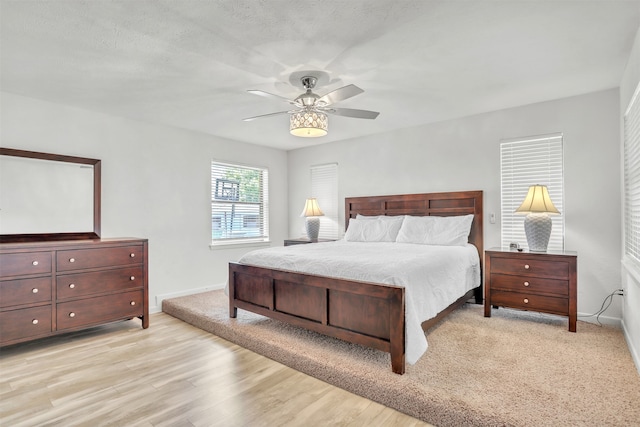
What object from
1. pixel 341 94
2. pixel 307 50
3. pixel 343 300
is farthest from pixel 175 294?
pixel 307 50

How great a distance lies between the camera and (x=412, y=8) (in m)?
1.99

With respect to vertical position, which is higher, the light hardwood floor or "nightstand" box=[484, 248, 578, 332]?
"nightstand" box=[484, 248, 578, 332]

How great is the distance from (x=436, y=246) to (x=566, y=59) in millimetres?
2094

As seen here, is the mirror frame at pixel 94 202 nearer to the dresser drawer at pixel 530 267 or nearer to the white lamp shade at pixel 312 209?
the white lamp shade at pixel 312 209

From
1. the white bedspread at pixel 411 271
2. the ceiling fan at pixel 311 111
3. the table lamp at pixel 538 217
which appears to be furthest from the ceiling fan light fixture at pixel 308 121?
the table lamp at pixel 538 217

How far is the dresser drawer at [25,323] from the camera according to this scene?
9.22 ft

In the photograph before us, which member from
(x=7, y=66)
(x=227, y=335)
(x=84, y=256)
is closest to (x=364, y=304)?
(x=227, y=335)

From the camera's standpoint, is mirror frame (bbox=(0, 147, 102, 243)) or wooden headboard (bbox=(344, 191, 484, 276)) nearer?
mirror frame (bbox=(0, 147, 102, 243))

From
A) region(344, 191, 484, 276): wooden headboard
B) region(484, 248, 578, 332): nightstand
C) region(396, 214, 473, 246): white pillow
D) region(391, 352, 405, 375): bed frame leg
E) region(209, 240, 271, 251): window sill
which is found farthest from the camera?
region(209, 240, 271, 251): window sill

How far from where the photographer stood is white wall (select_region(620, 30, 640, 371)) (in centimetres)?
238

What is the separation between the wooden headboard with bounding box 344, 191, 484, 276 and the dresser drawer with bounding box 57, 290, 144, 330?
309 centimetres

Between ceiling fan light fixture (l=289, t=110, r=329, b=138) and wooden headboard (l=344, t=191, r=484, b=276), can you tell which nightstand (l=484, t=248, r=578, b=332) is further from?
ceiling fan light fixture (l=289, t=110, r=329, b=138)

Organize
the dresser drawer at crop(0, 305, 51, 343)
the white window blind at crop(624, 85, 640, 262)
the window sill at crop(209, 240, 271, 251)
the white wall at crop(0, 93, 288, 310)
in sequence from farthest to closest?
the window sill at crop(209, 240, 271, 251) → the white wall at crop(0, 93, 288, 310) → the dresser drawer at crop(0, 305, 51, 343) → the white window blind at crop(624, 85, 640, 262)

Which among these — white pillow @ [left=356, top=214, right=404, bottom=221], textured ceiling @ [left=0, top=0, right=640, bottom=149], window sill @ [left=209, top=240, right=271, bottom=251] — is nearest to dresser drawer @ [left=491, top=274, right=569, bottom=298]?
white pillow @ [left=356, top=214, right=404, bottom=221]
